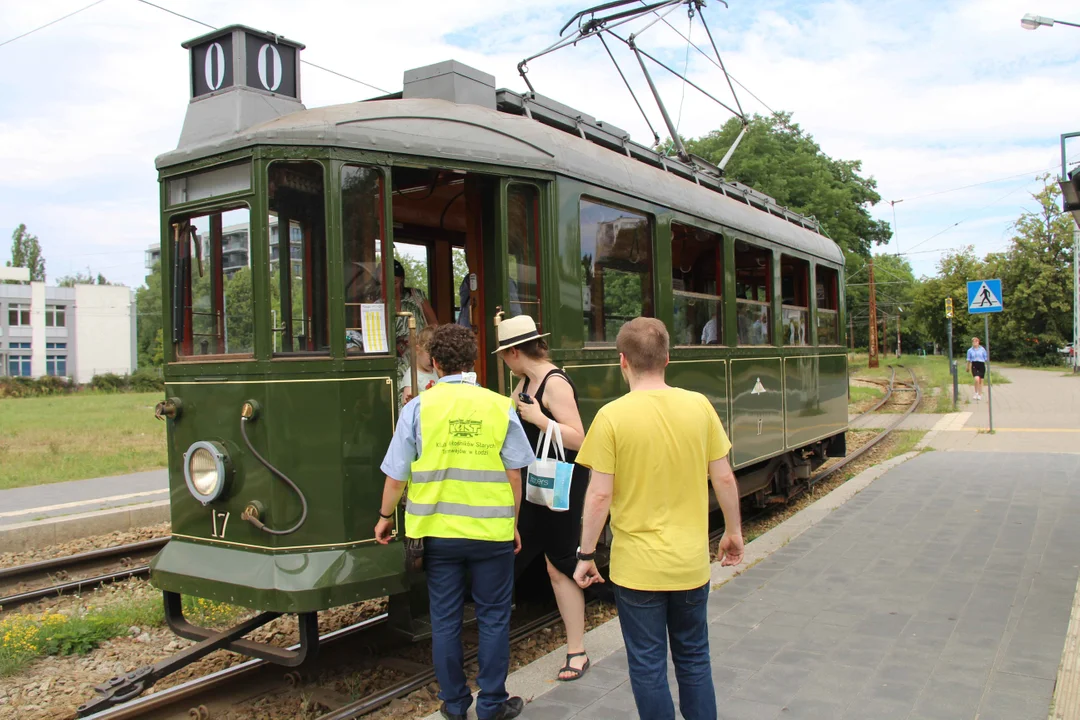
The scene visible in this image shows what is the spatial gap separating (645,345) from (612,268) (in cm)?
264

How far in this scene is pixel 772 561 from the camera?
248 inches

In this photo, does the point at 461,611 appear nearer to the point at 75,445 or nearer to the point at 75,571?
the point at 75,571

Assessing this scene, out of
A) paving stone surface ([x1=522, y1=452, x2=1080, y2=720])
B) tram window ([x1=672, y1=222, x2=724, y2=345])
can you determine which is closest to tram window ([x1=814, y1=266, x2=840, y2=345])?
paving stone surface ([x1=522, y1=452, x2=1080, y2=720])

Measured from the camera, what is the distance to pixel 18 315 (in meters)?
63.4

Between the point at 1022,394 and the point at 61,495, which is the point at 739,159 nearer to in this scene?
the point at 1022,394

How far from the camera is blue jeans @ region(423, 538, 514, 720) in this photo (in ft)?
11.9

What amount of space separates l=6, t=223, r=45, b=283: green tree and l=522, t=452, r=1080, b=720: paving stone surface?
287ft

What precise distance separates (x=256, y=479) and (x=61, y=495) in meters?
7.79

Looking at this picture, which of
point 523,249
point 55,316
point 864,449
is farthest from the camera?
point 55,316

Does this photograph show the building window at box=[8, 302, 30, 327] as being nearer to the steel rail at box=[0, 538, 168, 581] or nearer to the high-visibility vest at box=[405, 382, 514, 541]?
the steel rail at box=[0, 538, 168, 581]

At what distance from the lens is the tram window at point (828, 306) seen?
1016 cm

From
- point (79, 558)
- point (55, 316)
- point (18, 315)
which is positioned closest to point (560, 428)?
point (79, 558)

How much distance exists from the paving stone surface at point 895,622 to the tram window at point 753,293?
1825 millimetres

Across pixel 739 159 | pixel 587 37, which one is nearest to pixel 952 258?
pixel 739 159
